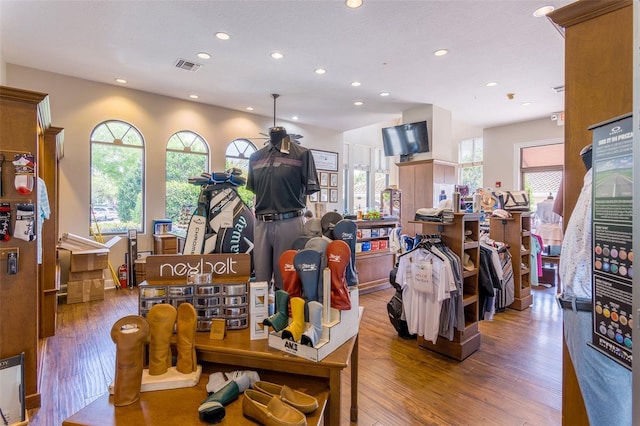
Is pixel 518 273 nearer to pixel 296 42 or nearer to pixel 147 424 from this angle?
pixel 296 42

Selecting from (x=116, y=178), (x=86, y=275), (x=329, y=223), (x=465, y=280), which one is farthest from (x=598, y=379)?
(x=116, y=178)

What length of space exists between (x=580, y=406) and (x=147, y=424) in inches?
68.0

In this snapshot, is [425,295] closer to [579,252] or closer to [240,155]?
[579,252]

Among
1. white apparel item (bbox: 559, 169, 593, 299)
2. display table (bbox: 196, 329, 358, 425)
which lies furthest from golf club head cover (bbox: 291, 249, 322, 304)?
white apparel item (bbox: 559, 169, 593, 299)

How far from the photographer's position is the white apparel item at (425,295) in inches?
105

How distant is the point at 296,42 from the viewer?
367 cm

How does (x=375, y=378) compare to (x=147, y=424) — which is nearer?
(x=147, y=424)

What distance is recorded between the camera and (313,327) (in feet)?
4.09

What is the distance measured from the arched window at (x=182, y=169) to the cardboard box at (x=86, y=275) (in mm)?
1518

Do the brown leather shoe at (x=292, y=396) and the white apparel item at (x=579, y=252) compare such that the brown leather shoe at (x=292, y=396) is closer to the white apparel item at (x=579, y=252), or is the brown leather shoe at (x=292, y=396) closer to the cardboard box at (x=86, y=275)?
the white apparel item at (x=579, y=252)

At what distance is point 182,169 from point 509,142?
24.4 ft

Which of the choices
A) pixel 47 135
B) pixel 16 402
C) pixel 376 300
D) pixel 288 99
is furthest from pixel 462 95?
pixel 16 402

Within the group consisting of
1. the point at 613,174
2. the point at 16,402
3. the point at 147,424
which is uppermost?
the point at 613,174

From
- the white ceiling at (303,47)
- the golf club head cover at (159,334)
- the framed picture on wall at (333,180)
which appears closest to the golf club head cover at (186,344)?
the golf club head cover at (159,334)
